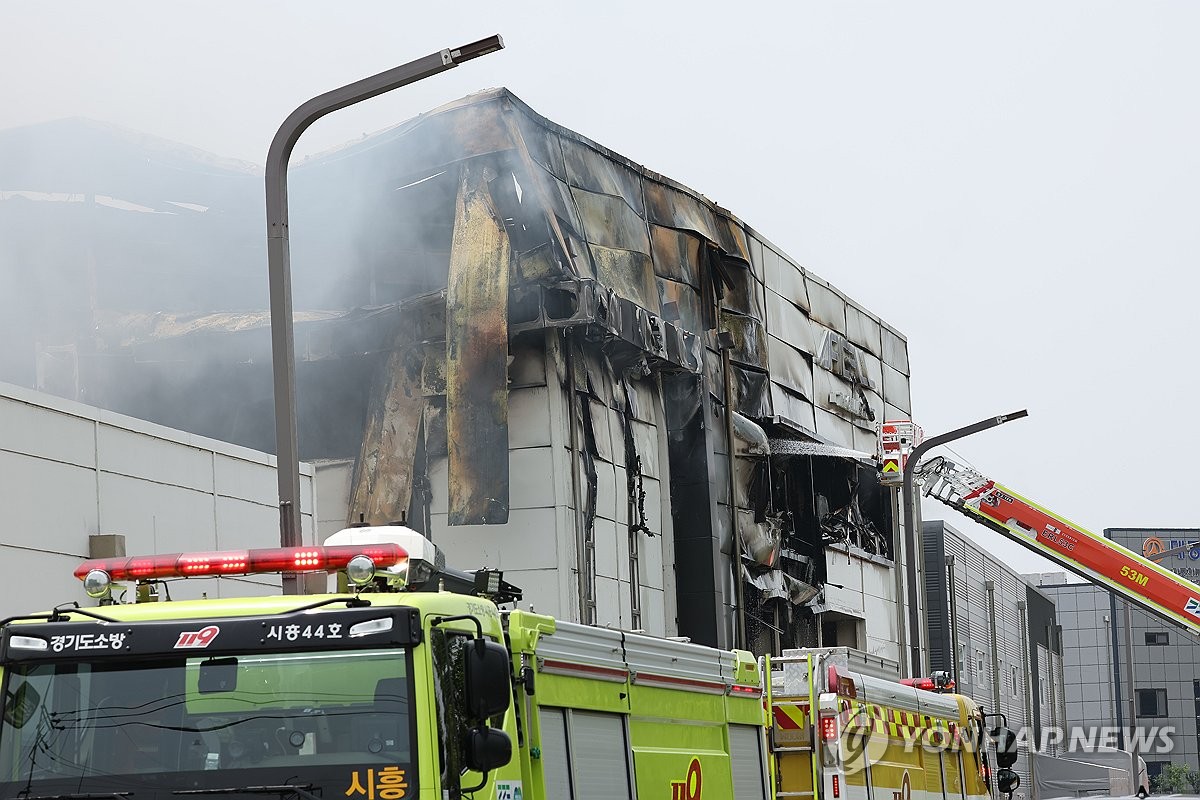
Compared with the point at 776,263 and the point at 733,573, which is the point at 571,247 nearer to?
the point at 733,573

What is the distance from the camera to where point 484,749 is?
6.93 m

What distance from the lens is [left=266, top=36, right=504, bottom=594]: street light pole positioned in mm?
12367

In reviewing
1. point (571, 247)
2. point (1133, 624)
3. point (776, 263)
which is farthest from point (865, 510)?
point (1133, 624)

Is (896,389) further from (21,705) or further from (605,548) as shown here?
(21,705)

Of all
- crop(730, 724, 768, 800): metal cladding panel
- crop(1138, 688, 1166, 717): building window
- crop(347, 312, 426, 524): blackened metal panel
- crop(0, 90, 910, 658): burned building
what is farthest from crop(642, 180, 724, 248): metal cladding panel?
crop(1138, 688, 1166, 717): building window

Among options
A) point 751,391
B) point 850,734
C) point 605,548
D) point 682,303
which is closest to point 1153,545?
point 751,391

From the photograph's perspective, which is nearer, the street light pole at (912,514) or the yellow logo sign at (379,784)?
the yellow logo sign at (379,784)

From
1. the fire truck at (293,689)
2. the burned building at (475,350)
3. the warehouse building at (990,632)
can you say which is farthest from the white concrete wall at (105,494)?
the warehouse building at (990,632)

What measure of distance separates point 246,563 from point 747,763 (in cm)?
464

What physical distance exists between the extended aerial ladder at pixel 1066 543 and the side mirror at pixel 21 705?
32.4 m

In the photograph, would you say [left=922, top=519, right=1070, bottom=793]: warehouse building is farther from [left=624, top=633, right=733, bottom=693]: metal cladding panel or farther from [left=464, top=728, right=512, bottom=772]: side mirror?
[left=464, top=728, right=512, bottom=772]: side mirror

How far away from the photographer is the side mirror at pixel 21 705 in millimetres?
7008

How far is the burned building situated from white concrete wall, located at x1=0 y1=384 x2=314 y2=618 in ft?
20.7

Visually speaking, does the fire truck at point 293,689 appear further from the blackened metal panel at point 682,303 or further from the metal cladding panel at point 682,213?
the metal cladding panel at point 682,213
